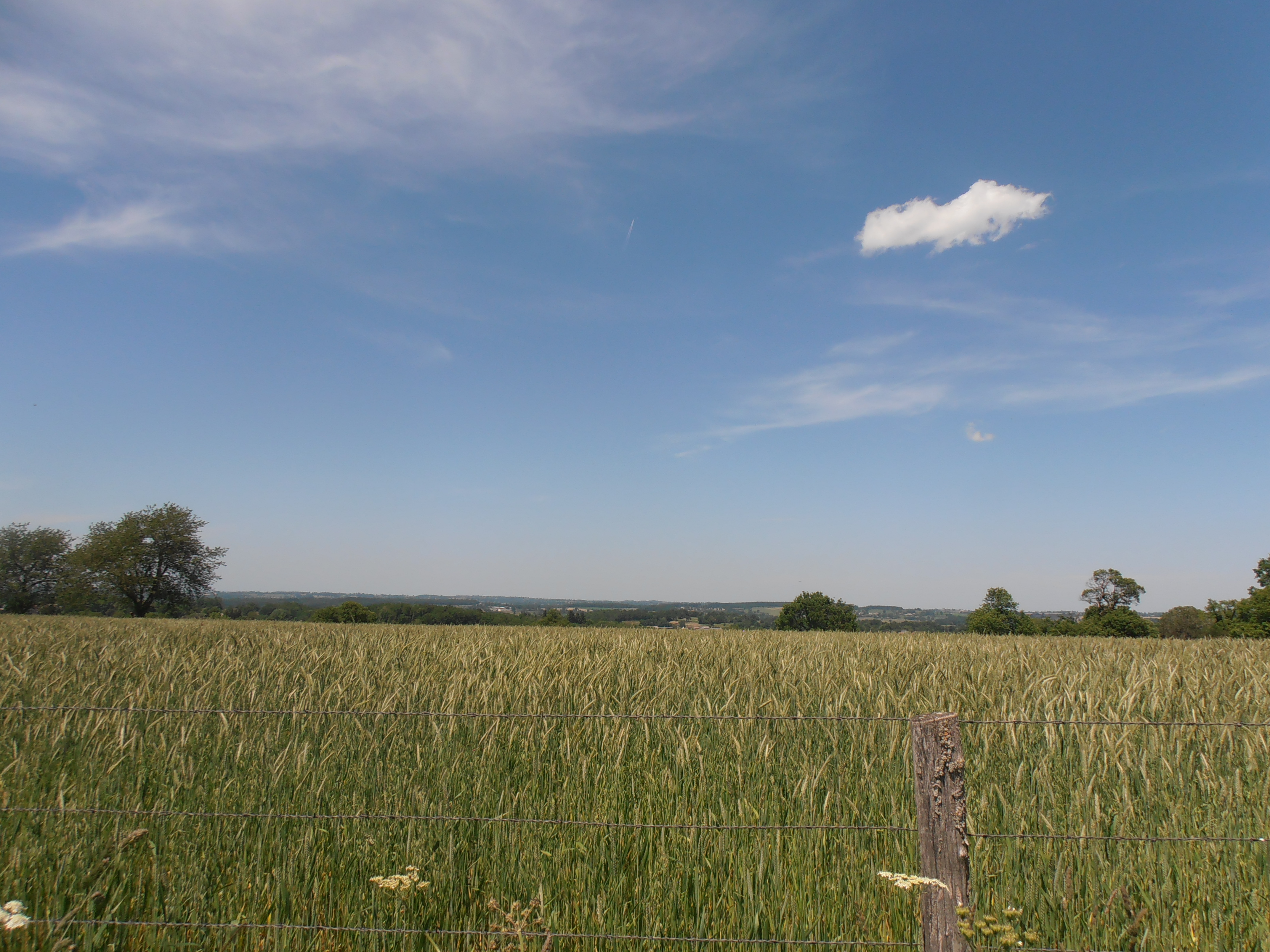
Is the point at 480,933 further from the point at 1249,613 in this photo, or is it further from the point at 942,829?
the point at 1249,613

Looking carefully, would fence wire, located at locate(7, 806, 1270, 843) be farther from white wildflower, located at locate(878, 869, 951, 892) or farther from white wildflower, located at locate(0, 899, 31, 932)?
white wildflower, located at locate(0, 899, 31, 932)

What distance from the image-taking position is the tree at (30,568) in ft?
151

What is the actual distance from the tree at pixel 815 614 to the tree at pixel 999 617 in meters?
9.11

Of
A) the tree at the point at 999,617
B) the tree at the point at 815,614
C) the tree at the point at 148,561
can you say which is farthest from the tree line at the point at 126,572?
the tree at the point at 999,617

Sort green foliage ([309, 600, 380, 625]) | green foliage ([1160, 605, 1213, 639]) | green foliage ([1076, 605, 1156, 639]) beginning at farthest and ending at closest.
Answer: green foliage ([1160, 605, 1213, 639]) < green foliage ([1076, 605, 1156, 639]) < green foliage ([309, 600, 380, 625])

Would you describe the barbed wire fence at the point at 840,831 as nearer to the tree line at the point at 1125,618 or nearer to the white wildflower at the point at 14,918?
the white wildflower at the point at 14,918

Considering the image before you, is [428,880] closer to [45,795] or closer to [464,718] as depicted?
[464,718]

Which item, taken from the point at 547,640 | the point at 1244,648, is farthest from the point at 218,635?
the point at 1244,648

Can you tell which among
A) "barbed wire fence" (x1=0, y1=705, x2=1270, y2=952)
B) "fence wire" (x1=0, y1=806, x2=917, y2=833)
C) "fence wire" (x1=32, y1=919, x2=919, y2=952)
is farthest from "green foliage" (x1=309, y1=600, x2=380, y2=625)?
"fence wire" (x1=32, y1=919, x2=919, y2=952)

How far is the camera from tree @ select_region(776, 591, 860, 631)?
159ft

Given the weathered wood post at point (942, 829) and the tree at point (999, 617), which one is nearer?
the weathered wood post at point (942, 829)

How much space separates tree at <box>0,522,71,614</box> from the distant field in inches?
2233

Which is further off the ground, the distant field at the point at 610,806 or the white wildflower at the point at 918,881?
the white wildflower at the point at 918,881

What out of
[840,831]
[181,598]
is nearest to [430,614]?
[181,598]
